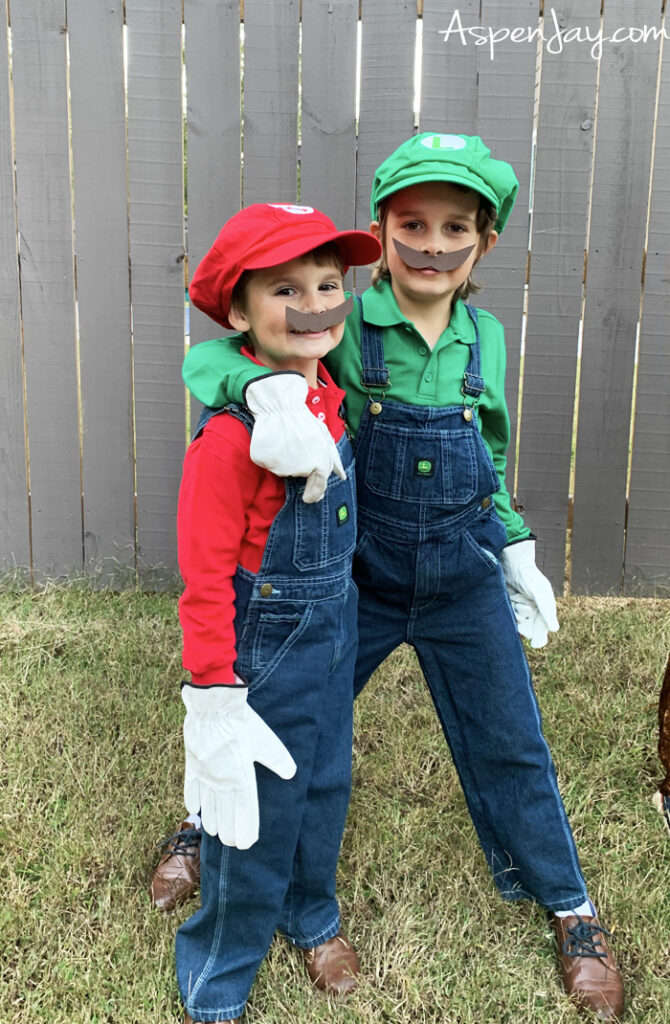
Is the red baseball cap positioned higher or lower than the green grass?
higher

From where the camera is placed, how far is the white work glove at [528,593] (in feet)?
6.54

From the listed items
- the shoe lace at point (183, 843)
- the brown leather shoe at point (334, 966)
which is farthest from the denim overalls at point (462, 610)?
the shoe lace at point (183, 843)

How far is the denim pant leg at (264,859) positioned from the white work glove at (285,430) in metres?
0.28

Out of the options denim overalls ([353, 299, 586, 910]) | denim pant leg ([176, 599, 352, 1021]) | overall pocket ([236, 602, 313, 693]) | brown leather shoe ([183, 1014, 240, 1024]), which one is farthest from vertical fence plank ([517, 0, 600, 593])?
brown leather shoe ([183, 1014, 240, 1024])

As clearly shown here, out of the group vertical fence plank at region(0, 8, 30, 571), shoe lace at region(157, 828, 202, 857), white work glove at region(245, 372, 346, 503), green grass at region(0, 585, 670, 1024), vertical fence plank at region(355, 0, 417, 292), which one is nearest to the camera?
white work glove at region(245, 372, 346, 503)

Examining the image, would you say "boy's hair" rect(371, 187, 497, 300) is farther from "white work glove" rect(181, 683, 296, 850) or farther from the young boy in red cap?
"white work glove" rect(181, 683, 296, 850)

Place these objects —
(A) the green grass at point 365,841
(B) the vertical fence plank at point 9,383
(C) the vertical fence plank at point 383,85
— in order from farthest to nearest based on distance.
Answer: (B) the vertical fence plank at point 9,383, (C) the vertical fence plank at point 383,85, (A) the green grass at point 365,841

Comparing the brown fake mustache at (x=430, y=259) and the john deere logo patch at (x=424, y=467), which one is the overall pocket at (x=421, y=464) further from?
the brown fake mustache at (x=430, y=259)

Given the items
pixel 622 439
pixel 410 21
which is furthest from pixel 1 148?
pixel 622 439

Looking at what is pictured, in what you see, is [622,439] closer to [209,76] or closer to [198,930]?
[209,76]

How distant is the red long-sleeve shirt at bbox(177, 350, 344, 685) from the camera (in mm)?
1530

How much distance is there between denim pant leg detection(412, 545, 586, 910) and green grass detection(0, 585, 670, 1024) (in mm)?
174

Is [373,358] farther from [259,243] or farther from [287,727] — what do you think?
[287,727]

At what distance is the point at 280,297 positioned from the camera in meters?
1.57
